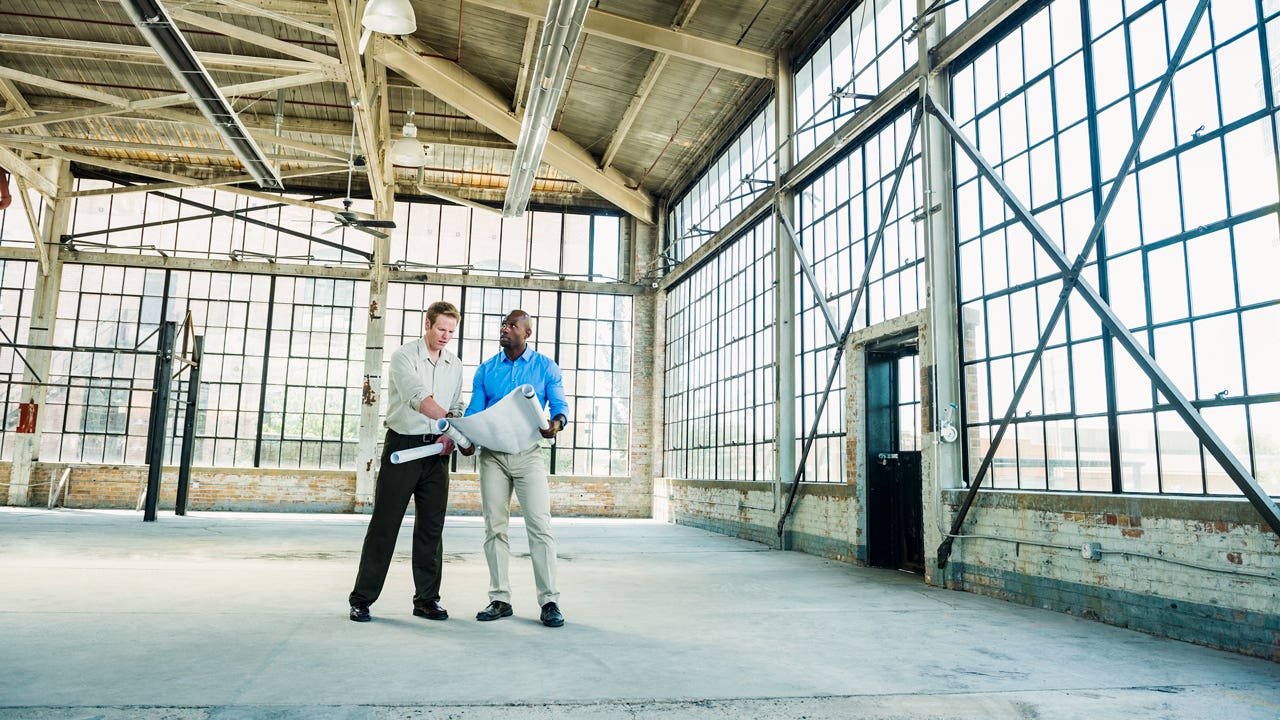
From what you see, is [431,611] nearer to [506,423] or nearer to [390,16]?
[506,423]

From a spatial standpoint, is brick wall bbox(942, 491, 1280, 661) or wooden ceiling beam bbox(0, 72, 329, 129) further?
wooden ceiling beam bbox(0, 72, 329, 129)

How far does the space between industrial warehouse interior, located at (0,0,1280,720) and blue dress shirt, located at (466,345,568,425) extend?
30cm

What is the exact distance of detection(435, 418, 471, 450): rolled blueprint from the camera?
4117 mm

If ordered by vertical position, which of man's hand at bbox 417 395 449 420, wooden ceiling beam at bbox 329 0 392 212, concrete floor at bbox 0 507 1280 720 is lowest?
concrete floor at bbox 0 507 1280 720

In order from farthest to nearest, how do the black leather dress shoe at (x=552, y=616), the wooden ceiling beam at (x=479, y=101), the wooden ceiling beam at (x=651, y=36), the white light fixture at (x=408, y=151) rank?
the wooden ceiling beam at (x=479, y=101) < the white light fixture at (x=408, y=151) < the wooden ceiling beam at (x=651, y=36) < the black leather dress shoe at (x=552, y=616)

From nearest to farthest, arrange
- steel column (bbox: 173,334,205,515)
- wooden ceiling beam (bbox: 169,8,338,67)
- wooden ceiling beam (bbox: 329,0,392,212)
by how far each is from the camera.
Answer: wooden ceiling beam (bbox: 169,8,338,67)
wooden ceiling beam (bbox: 329,0,392,212)
steel column (bbox: 173,334,205,515)

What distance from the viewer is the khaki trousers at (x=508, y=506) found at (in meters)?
4.27

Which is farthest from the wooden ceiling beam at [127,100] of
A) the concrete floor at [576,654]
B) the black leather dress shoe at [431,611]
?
the black leather dress shoe at [431,611]

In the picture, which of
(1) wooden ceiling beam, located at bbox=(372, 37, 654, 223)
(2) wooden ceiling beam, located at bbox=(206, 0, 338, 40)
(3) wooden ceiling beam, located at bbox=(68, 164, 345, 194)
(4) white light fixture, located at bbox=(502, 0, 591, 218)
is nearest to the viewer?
(4) white light fixture, located at bbox=(502, 0, 591, 218)

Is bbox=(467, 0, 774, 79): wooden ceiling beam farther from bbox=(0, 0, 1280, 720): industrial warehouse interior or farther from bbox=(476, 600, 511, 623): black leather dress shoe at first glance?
bbox=(476, 600, 511, 623): black leather dress shoe

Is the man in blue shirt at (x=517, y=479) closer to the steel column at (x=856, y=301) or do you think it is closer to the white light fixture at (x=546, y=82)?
the steel column at (x=856, y=301)

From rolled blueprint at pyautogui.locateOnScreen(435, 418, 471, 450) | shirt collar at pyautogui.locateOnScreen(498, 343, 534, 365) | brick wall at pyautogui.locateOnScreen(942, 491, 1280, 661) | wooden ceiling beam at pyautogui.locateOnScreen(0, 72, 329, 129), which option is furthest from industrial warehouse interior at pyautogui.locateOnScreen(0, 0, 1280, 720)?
shirt collar at pyautogui.locateOnScreen(498, 343, 534, 365)

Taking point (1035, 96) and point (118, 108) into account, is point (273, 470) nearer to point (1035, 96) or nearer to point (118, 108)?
point (118, 108)

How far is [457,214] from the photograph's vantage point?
17391 mm
